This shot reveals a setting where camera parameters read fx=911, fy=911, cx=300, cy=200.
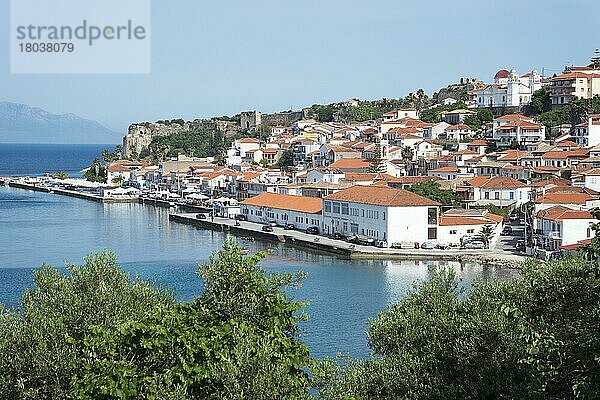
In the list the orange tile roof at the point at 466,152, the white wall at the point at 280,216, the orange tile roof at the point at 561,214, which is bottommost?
the white wall at the point at 280,216

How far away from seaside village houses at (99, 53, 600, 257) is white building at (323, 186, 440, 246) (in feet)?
0.09

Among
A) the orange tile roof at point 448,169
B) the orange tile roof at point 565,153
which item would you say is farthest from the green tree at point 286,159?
the orange tile roof at point 565,153

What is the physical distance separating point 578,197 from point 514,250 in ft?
9.07

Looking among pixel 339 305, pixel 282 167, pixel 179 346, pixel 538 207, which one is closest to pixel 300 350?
pixel 179 346

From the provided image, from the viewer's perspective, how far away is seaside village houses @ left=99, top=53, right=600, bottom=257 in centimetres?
2311

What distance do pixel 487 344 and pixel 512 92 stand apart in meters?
37.9

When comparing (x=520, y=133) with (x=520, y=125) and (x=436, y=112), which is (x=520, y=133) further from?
(x=436, y=112)

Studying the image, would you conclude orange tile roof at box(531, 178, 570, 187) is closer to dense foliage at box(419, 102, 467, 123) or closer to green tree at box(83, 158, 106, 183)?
dense foliage at box(419, 102, 467, 123)

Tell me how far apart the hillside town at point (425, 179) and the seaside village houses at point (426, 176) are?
5 cm

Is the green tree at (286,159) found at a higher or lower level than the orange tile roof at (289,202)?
higher

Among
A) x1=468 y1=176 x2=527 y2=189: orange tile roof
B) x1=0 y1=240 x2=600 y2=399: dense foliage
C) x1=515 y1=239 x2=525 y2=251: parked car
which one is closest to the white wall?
x1=468 y1=176 x2=527 y2=189: orange tile roof

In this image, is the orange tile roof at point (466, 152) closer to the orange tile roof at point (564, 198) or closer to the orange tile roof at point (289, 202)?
the orange tile roof at point (289, 202)

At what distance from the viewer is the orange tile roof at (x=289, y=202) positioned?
27575mm

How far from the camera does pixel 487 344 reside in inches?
289
